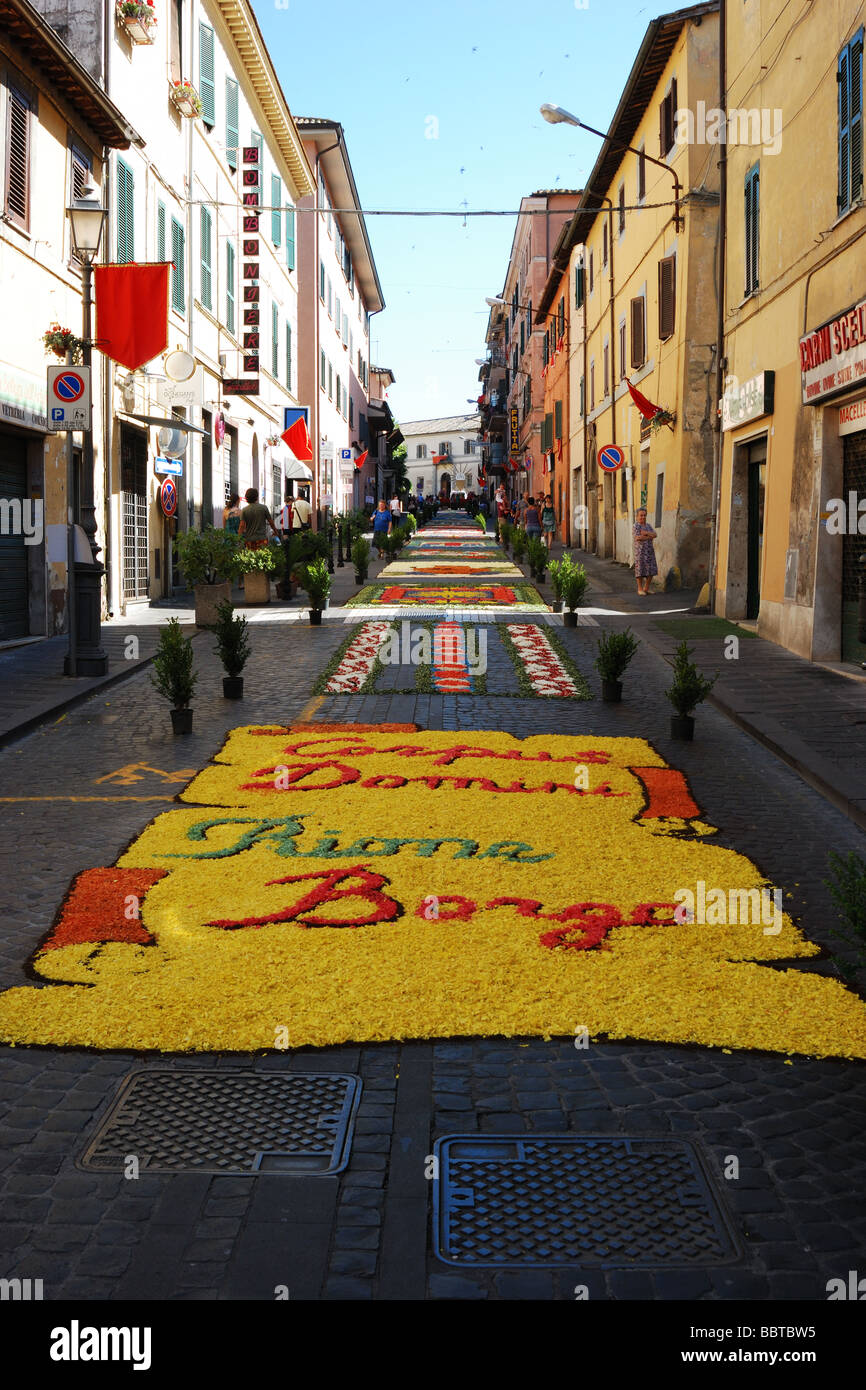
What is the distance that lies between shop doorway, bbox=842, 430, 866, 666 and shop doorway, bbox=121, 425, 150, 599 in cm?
1065

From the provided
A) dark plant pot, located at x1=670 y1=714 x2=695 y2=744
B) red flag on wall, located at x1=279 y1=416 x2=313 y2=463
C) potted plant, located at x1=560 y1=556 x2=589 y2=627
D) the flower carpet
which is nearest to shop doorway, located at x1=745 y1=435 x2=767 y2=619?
potted plant, located at x1=560 y1=556 x2=589 y2=627

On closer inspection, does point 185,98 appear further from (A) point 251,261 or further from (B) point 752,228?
(B) point 752,228

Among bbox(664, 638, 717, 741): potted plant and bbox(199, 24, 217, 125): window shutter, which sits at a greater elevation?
bbox(199, 24, 217, 125): window shutter

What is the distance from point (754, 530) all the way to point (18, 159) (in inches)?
422

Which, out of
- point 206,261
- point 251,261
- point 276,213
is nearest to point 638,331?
point 251,261

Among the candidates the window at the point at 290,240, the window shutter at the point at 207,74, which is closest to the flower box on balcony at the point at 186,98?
the window shutter at the point at 207,74

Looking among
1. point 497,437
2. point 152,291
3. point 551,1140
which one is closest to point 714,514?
point 152,291

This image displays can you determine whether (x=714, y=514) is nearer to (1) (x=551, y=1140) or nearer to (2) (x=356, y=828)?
(2) (x=356, y=828)

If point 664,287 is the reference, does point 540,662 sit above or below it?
below

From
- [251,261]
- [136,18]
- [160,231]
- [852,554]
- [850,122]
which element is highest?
[136,18]

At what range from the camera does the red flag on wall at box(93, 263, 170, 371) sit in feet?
52.3

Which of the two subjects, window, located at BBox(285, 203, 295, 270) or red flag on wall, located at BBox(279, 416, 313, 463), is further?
window, located at BBox(285, 203, 295, 270)

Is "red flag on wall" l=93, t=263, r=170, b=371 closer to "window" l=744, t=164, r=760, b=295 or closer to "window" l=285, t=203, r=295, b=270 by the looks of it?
"window" l=744, t=164, r=760, b=295

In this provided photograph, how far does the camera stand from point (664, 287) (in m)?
24.5
